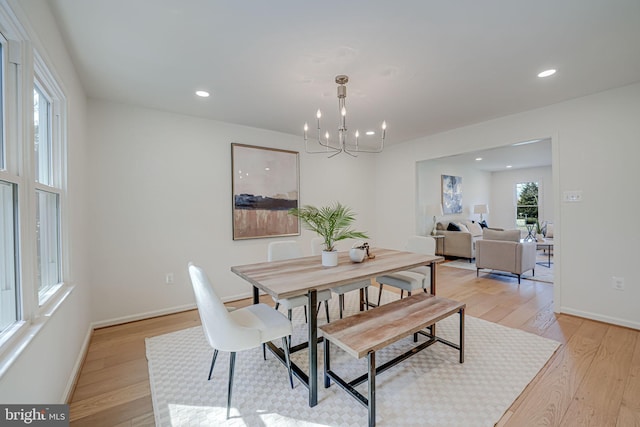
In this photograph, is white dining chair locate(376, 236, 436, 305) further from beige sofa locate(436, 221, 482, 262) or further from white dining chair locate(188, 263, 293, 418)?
beige sofa locate(436, 221, 482, 262)

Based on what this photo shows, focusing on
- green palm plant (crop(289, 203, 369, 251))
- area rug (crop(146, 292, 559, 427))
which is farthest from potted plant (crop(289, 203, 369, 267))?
area rug (crop(146, 292, 559, 427))

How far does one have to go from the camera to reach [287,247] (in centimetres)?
299

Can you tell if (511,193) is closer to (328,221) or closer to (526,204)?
(526,204)

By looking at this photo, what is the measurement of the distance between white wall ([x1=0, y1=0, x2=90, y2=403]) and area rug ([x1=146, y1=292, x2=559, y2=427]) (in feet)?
1.84

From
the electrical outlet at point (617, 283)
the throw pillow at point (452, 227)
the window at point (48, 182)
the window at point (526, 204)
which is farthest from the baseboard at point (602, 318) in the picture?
the window at point (526, 204)

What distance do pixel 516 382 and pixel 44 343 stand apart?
115 inches

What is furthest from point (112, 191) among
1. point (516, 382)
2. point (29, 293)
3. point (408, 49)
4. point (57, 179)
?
point (516, 382)

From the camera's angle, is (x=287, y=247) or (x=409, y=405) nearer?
(x=409, y=405)

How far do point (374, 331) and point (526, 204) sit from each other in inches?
369

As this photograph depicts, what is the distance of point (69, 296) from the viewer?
Result: 1.91 meters

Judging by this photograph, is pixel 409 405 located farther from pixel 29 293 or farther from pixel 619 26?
pixel 619 26

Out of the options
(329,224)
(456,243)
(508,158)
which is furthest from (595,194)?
(508,158)

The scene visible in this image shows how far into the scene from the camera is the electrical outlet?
279 cm

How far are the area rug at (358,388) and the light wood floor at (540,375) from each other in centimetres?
10
